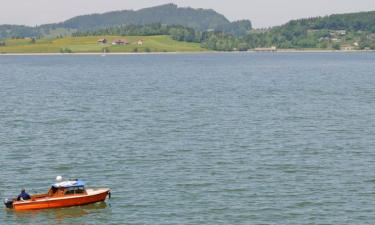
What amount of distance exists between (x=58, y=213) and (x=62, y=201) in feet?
3.76

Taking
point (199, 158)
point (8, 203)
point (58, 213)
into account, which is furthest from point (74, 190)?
point (199, 158)

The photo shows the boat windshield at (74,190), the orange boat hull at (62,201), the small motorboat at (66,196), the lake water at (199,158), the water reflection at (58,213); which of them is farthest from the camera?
the boat windshield at (74,190)

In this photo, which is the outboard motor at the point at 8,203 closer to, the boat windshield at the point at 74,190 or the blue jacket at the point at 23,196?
the blue jacket at the point at 23,196

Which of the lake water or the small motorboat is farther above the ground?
the small motorboat

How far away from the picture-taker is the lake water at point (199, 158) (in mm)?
63781

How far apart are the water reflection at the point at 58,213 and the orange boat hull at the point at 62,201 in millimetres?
335

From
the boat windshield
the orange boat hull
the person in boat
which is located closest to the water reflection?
the orange boat hull

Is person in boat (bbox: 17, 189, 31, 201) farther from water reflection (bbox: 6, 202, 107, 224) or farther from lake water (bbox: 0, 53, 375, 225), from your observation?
lake water (bbox: 0, 53, 375, 225)

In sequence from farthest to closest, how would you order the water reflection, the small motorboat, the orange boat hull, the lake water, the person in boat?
the small motorboat
the orange boat hull
the person in boat
the lake water
the water reflection

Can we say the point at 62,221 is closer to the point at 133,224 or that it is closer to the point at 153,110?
the point at 133,224

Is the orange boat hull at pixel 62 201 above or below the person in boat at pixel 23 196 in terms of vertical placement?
below

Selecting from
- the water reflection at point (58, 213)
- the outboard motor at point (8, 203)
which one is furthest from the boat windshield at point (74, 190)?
the outboard motor at point (8, 203)

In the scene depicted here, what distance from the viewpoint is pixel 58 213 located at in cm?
6462

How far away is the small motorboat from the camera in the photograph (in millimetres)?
64750
